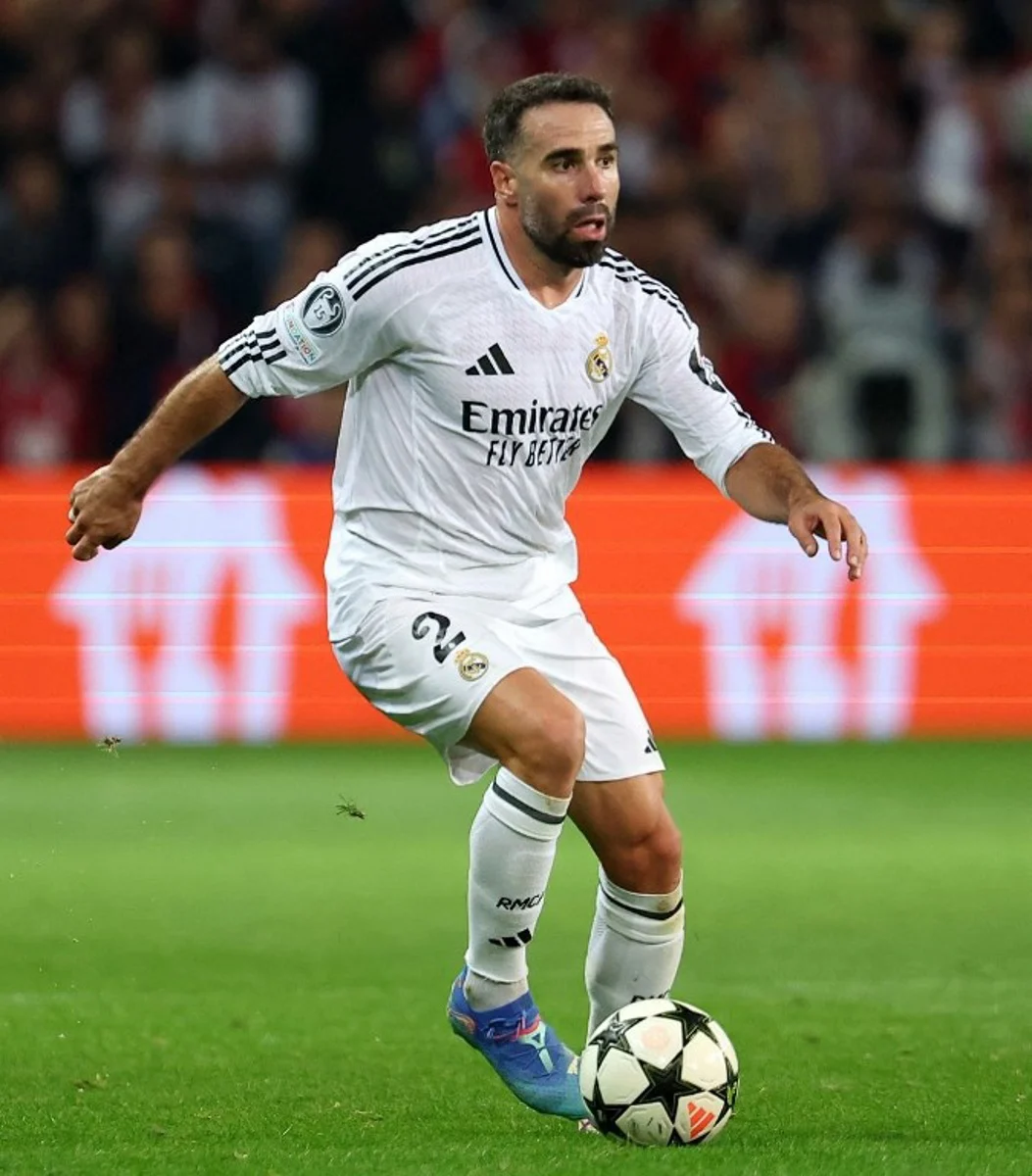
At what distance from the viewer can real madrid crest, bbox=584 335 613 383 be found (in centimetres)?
552

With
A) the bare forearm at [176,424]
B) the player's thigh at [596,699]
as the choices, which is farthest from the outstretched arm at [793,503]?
the bare forearm at [176,424]

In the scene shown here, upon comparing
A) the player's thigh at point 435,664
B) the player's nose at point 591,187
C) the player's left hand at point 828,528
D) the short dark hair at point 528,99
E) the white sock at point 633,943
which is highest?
the short dark hair at point 528,99

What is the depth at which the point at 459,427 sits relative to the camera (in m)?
5.44

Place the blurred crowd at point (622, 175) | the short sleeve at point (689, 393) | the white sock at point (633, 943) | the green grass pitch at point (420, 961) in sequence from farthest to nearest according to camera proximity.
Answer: the blurred crowd at point (622, 175), the short sleeve at point (689, 393), the white sock at point (633, 943), the green grass pitch at point (420, 961)

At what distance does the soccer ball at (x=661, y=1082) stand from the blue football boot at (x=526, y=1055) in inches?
9.4

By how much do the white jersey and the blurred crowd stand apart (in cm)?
748

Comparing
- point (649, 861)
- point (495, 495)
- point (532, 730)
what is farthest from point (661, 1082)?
point (495, 495)

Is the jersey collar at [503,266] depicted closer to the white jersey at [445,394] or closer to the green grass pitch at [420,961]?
the white jersey at [445,394]

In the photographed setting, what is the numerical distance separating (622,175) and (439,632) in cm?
860

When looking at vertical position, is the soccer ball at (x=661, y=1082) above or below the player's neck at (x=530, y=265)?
below

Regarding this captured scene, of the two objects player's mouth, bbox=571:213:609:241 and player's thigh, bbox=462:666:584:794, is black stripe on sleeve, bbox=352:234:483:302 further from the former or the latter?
player's thigh, bbox=462:666:584:794

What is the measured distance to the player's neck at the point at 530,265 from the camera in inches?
216


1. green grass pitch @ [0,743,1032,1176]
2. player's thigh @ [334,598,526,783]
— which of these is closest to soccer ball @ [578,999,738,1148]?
Result: green grass pitch @ [0,743,1032,1176]

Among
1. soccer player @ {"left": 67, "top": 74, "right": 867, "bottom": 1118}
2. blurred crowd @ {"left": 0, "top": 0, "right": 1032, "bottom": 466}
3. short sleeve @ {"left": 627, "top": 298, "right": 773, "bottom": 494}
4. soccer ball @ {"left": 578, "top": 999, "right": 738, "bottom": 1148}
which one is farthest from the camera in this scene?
blurred crowd @ {"left": 0, "top": 0, "right": 1032, "bottom": 466}
